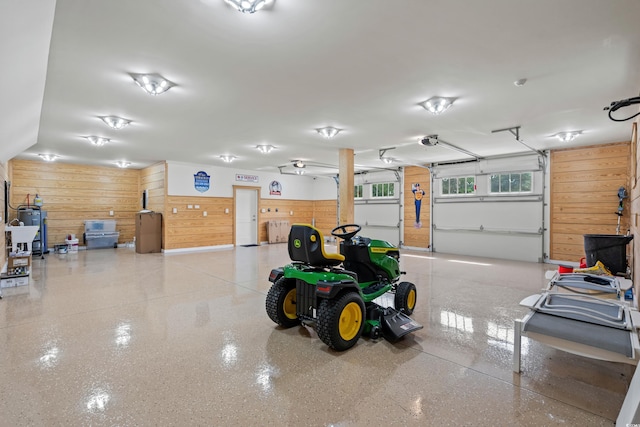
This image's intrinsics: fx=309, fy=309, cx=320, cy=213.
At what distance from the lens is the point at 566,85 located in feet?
11.4

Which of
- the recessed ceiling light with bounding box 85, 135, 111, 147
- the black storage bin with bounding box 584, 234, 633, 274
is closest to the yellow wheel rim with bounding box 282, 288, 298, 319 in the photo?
the black storage bin with bounding box 584, 234, 633, 274

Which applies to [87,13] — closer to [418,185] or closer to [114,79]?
[114,79]

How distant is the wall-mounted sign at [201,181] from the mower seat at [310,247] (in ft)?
24.1

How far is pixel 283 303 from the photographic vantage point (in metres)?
3.15

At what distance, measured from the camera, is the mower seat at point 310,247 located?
2859 millimetres

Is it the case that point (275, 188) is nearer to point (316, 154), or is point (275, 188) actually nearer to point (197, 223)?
point (197, 223)

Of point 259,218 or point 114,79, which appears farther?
point 259,218

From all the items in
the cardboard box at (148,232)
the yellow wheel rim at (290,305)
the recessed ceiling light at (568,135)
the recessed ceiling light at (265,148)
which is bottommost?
the yellow wheel rim at (290,305)

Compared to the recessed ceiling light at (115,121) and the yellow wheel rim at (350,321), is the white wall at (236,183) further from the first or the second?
the yellow wheel rim at (350,321)

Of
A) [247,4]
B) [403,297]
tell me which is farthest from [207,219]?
[247,4]

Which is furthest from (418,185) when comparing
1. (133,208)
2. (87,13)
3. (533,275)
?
(133,208)

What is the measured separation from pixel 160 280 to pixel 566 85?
6.36 meters

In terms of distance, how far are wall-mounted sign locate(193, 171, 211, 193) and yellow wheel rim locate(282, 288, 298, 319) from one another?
7.25 metres

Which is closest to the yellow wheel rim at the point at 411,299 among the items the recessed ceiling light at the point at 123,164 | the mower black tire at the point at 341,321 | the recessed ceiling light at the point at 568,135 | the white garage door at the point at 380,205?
the mower black tire at the point at 341,321
